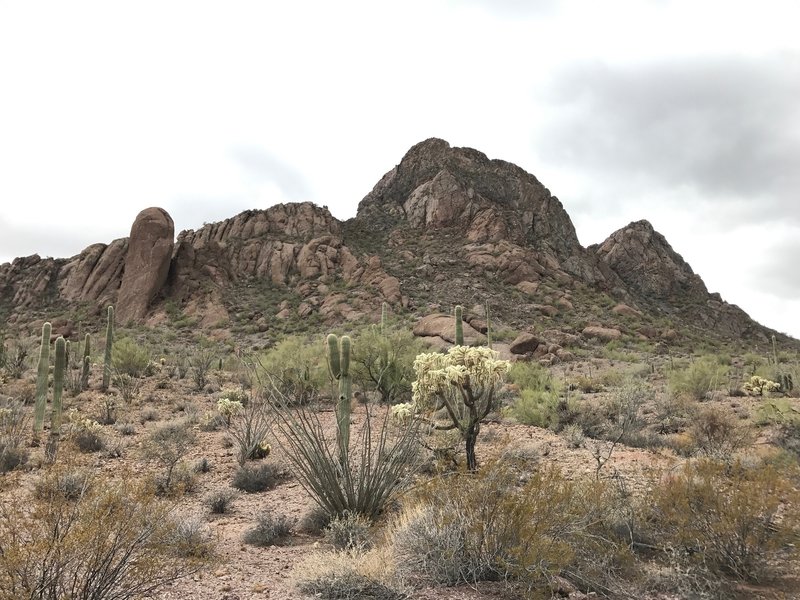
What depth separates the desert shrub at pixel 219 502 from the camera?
24.9 feet

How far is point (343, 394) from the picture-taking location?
8438 millimetres

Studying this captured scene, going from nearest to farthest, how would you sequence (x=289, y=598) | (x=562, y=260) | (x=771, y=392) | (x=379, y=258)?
1. (x=289, y=598)
2. (x=771, y=392)
3. (x=379, y=258)
4. (x=562, y=260)

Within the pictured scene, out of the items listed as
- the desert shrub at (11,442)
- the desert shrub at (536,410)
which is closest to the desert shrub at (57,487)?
the desert shrub at (11,442)

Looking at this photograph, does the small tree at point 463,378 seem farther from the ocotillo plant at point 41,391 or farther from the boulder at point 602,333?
the boulder at point 602,333

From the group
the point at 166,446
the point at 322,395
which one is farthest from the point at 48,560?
the point at 322,395

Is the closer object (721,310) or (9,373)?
(9,373)

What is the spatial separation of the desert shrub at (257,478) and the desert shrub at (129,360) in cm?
1209

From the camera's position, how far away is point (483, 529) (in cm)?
475

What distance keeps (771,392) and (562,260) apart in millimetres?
36742

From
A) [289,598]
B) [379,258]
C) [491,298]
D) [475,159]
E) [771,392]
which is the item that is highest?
[475,159]

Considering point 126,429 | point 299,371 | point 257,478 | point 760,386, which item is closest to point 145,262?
point 299,371

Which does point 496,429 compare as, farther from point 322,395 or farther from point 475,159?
point 475,159

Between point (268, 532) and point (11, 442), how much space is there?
6.26m

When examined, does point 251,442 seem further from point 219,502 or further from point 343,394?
point 343,394
